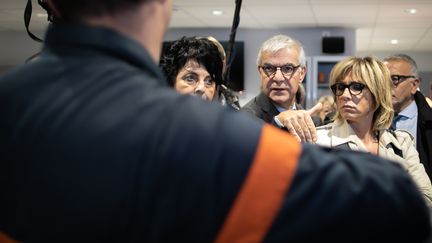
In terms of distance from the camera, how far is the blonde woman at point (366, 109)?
213cm

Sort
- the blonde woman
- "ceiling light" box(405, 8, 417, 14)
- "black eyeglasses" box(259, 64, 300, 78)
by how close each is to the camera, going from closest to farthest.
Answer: the blonde woman, "black eyeglasses" box(259, 64, 300, 78), "ceiling light" box(405, 8, 417, 14)

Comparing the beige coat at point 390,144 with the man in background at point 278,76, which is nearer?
the beige coat at point 390,144

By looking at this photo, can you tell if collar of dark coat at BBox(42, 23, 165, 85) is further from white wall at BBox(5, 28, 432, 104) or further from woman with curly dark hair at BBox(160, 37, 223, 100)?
white wall at BBox(5, 28, 432, 104)

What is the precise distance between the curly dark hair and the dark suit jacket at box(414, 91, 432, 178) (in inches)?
49.1

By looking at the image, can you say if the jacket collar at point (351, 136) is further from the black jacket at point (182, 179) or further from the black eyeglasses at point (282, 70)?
the black jacket at point (182, 179)

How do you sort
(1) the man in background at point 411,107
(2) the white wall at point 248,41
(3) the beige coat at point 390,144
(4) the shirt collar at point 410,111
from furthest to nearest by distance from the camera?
1. (2) the white wall at point 248,41
2. (4) the shirt collar at point 410,111
3. (1) the man in background at point 411,107
4. (3) the beige coat at point 390,144

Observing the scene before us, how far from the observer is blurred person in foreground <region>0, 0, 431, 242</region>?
0.51 meters

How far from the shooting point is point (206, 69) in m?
1.91

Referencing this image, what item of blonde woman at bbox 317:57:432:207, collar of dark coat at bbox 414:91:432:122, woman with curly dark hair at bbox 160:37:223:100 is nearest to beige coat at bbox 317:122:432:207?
blonde woman at bbox 317:57:432:207

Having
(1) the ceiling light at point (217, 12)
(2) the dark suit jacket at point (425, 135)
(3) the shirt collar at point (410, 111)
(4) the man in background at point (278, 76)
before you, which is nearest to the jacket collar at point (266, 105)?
(4) the man in background at point (278, 76)

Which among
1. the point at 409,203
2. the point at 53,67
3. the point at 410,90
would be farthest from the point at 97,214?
the point at 410,90

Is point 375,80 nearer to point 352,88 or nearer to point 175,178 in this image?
point 352,88

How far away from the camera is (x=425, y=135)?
109 inches

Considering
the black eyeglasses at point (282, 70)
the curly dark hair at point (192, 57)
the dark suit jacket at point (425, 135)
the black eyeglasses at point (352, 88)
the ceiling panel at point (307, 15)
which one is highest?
the ceiling panel at point (307, 15)
